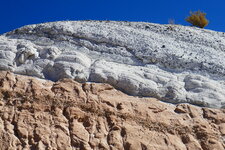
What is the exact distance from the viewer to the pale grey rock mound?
25.8 feet

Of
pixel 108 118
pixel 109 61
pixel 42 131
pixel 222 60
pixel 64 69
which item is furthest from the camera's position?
pixel 222 60

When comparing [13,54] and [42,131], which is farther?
[13,54]

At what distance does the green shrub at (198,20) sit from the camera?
12.8 m

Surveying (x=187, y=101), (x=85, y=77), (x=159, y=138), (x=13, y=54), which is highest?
(x=13, y=54)

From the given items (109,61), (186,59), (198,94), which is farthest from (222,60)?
(109,61)

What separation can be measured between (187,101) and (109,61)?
1.68 meters

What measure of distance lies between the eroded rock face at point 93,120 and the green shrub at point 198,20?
17.6ft

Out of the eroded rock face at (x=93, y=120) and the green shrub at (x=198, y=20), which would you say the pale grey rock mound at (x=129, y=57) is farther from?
the green shrub at (x=198, y=20)

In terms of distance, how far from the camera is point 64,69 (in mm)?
7781

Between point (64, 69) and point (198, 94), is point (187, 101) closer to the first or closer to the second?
point (198, 94)

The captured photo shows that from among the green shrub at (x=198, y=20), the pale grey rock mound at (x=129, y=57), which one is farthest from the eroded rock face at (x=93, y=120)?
the green shrub at (x=198, y=20)

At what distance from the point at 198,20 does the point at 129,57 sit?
4.89m

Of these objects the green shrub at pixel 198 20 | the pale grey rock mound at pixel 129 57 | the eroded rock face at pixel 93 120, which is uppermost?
the green shrub at pixel 198 20

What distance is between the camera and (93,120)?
7090 millimetres
